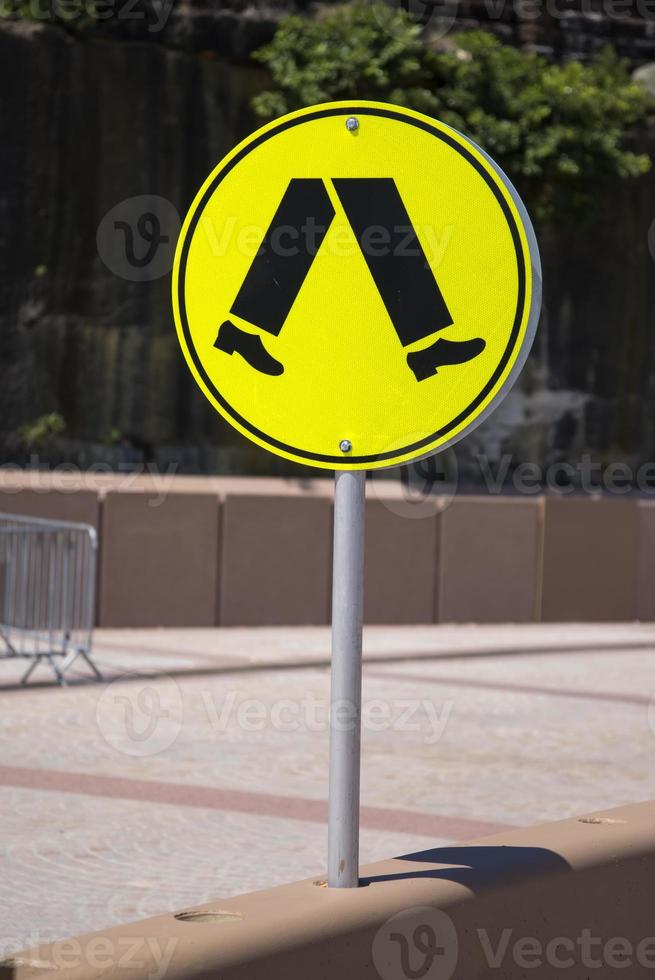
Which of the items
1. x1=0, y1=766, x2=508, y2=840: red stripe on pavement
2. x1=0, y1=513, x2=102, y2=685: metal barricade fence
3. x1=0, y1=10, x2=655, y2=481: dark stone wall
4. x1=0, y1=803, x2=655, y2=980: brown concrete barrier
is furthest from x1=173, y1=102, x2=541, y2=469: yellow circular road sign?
x1=0, y1=10, x2=655, y2=481: dark stone wall

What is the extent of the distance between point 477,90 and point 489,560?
13.7 meters

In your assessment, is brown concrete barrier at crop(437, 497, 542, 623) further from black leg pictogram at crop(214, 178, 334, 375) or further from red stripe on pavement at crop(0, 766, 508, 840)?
black leg pictogram at crop(214, 178, 334, 375)

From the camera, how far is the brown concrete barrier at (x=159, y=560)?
17.5 m

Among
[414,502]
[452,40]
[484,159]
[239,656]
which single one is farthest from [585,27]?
[484,159]

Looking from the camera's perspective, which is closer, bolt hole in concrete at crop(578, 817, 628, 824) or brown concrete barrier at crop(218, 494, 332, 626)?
bolt hole in concrete at crop(578, 817, 628, 824)

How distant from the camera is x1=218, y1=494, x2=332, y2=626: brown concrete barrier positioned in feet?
60.6

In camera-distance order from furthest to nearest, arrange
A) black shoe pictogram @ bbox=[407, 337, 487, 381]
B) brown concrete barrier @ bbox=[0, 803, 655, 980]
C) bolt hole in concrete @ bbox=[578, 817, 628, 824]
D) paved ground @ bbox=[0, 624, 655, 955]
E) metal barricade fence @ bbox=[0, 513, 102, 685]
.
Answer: metal barricade fence @ bbox=[0, 513, 102, 685]
paved ground @ bbox=[0, 624, 655, 955]
bolt hole in concrete @ bbox=[578, 817, 628, 824]
black shoe pictogram @ bbox=[407, 337, 487, 381]
brown concrete barrier @ bbox=[0, 803, 655, 980]

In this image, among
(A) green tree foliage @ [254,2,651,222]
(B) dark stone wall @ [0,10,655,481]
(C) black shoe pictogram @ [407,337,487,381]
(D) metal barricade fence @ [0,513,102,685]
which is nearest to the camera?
(C) black shoe pictogram @ [407,337,487,381]

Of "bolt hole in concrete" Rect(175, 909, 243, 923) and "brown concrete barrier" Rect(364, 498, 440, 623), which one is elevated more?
"bolt hole in concrete" Rect(175, 909, 243, 923)

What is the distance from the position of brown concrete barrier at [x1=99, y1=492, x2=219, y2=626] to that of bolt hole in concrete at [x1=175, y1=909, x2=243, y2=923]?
1436 cm

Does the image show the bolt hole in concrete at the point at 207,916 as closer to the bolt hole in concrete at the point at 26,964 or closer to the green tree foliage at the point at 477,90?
the bolt hole in concrete at the point at 26,964

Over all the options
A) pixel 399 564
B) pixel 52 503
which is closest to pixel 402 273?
pixel 52 503

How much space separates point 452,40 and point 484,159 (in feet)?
99.6

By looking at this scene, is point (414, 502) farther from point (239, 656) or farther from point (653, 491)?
point (653, 491)
